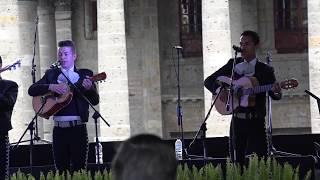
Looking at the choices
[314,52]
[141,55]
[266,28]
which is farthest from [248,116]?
[141,55]

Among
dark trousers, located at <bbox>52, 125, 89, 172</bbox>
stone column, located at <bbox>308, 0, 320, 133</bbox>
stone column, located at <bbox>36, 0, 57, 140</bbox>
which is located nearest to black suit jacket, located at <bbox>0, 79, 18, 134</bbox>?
dark trousers, located at <bbox>52, 125, 89, 172</bbox>

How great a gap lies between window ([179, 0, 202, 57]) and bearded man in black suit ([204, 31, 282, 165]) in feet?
54.3

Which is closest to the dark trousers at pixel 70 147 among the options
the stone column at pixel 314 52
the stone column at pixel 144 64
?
the stone column at pixel 314 52

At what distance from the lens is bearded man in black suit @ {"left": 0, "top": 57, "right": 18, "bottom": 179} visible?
1065 centimetres

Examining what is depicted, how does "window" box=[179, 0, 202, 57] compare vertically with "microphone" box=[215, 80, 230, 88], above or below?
above

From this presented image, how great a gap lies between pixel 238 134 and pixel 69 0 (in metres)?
17.6

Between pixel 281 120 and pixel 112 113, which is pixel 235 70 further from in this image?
pixel 281 120

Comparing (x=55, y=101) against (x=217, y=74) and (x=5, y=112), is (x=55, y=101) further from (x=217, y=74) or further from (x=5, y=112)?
(x=217, y=74)

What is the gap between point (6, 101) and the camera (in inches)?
418

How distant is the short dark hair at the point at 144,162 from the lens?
13.5ft

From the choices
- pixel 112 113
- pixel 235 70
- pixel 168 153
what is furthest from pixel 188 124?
pixel 168 153

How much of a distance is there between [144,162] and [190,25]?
23733 millimetres

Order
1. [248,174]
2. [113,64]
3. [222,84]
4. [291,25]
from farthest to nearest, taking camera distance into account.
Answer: [291,25], [113,64], [222,84], [248,174]

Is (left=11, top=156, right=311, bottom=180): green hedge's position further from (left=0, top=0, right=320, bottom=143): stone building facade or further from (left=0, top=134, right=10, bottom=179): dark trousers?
(left=0, top=0, right=320, bottom=143): stone building facade
